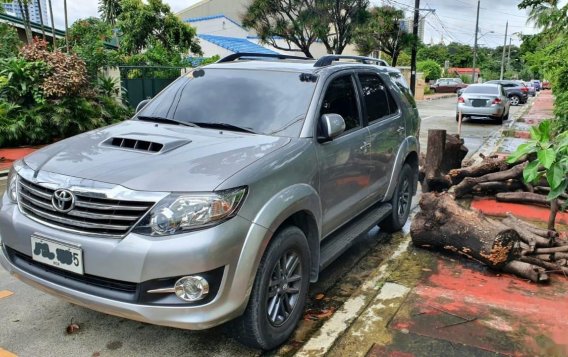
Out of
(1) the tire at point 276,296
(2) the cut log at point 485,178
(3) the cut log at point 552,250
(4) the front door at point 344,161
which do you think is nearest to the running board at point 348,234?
(4) the front door at point 344,161

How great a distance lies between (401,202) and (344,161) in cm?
203

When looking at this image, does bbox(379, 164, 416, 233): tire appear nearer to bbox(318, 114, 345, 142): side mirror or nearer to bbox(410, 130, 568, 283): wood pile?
bbox(410, 130, 568, 283): wood pile

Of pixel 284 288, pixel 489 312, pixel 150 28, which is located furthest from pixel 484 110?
pixel 284 288

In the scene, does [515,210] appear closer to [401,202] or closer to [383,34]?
[401,202]

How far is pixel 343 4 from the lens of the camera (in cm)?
2364

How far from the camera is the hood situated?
8.90 ft

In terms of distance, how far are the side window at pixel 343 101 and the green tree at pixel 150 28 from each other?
17893 millimetres

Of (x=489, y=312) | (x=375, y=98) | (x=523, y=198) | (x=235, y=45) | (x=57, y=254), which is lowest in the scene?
(x=489, y=312)

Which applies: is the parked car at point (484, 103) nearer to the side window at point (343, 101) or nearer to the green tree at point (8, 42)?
the green tree at point (8, 42)

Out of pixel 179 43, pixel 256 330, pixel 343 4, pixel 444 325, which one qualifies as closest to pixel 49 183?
pixel 256 330

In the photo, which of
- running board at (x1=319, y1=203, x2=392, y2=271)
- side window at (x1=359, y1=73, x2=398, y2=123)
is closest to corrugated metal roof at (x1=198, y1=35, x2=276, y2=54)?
side window at (x1=359, y1=73, x2=398, y2=123)

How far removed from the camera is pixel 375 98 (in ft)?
16.3

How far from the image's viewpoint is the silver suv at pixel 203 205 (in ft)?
8.55

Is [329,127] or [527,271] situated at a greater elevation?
[329,127]
